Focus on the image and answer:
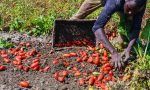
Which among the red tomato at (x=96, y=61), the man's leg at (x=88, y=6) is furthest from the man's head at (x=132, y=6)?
the man's leg at (x=88, y=6)

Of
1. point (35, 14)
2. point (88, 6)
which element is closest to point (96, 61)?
point (88, 6)

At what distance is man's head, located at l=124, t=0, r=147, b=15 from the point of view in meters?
5.02

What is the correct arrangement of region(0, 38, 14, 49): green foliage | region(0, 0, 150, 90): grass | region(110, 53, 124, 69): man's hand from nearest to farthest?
region(110, 53, 124, 69): man's hand, region(0, 38, 14, 49): green foliage, region(0, 0, 150, 90): grass

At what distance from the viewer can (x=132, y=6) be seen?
504cm

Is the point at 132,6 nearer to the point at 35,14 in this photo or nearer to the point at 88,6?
the point at 88,6

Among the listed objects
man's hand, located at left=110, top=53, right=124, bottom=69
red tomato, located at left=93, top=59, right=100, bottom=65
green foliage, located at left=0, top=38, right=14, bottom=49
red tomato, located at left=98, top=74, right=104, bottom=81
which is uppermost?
green foliage, located at left=0, top=38, right=14, bottom=49

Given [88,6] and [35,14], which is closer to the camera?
[88,6]

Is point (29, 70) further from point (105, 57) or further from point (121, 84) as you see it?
point (121, 84)

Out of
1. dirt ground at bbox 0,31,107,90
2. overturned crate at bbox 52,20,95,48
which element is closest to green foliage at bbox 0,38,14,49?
dirt ground at bbox 0,31,107,90

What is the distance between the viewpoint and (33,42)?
6434 millimetres

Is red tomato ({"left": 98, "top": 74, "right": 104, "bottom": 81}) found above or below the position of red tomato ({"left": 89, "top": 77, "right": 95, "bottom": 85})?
above

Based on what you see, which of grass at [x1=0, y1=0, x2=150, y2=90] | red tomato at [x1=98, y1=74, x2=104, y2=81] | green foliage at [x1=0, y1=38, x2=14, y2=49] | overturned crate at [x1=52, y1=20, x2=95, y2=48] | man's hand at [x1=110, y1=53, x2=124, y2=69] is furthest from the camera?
grass at [x1=0, y1=0, x2=150, y2=90]

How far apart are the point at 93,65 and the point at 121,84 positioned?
988mm

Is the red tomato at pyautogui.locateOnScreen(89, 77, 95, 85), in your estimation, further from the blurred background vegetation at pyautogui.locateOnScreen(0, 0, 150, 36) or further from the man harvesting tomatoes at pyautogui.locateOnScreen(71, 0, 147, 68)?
the blurred background vegetation at pyautogui.locateOnScreen(0, 0, 150, 36)
